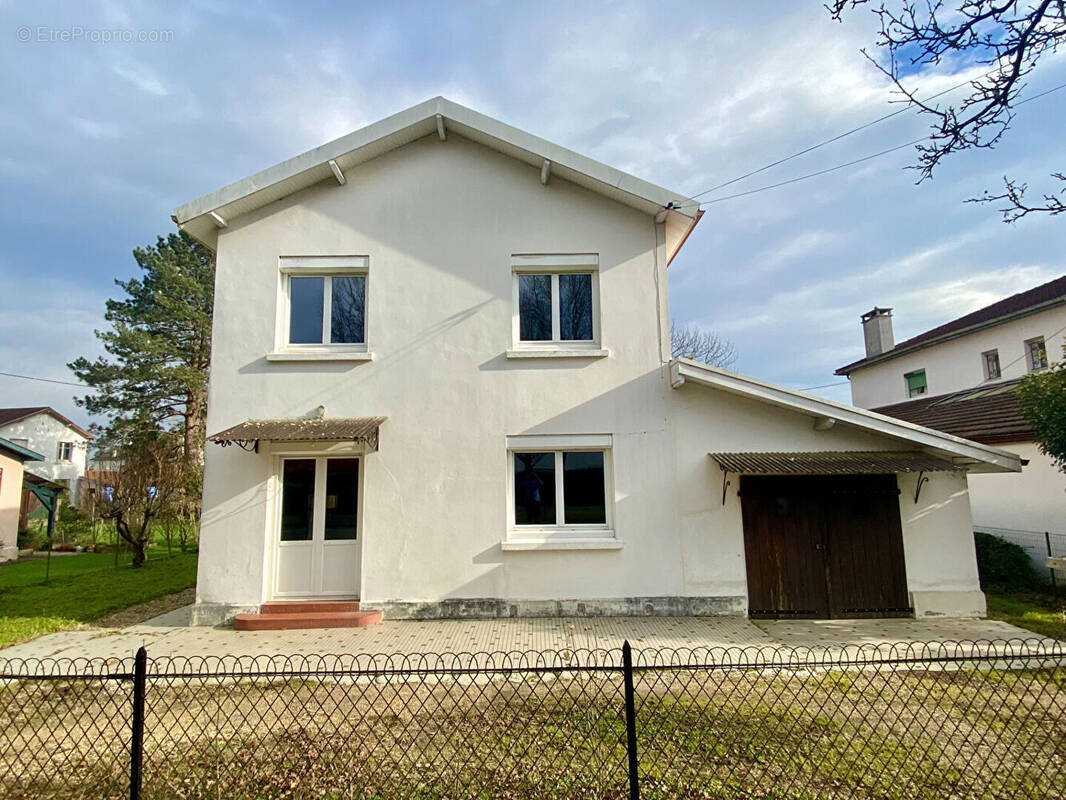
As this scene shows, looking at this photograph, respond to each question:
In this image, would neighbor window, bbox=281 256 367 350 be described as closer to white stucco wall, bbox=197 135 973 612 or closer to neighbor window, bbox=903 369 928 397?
white stucco wall, bbox=197 135 973 612

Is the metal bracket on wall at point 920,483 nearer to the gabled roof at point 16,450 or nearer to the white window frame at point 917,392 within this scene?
the white window frame at point 917,392

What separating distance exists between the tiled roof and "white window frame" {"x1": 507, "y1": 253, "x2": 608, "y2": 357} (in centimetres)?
749

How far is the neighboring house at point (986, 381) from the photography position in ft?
39.3

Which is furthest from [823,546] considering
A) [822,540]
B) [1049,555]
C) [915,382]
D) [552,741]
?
[915,382]

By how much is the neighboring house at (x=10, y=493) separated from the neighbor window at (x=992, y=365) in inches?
1288

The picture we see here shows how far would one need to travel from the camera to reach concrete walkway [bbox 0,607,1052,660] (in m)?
7.27

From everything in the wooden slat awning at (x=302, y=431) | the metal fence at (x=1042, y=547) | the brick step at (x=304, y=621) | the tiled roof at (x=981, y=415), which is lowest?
the brick step at (x=304, y=621)

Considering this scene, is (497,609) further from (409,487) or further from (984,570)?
(984,570)

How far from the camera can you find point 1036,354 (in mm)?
16656

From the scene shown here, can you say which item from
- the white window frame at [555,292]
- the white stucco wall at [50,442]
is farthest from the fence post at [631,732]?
the white stucco wall at [50,442]

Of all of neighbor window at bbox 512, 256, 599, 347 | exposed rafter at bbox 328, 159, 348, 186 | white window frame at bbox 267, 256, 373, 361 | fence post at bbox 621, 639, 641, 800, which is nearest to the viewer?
fence post at bbox 621, 639, 641, 800

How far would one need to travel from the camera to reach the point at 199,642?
7.82 metres

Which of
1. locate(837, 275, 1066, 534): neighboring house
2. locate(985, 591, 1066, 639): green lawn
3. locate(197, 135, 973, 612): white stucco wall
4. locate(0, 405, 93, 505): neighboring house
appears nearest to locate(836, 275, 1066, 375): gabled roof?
locate(837, 275, 1066, 534): neighboring house

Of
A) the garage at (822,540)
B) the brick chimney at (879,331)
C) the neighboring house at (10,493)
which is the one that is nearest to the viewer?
the garage at (822,540)
